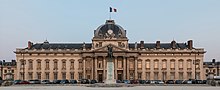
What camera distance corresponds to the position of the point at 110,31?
91.8 metres

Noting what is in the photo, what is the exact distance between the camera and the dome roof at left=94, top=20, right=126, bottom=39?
91.7 meters

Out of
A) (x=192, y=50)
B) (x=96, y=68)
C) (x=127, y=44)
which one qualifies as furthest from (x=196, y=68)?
(x=96, y=68)

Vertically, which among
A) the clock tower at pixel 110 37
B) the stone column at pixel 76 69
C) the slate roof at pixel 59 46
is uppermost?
the clock tower at pixel 110 37

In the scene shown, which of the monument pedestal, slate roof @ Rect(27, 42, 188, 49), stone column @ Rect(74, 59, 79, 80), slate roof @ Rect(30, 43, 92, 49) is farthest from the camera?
slate roof @ Rect(30, 43, 92, 49)

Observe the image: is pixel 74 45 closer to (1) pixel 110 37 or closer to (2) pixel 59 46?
(2) pixel 59 46

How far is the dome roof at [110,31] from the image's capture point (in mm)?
91688

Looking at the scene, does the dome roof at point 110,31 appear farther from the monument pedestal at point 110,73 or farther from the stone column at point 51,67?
the monument pedestal at point 110,73

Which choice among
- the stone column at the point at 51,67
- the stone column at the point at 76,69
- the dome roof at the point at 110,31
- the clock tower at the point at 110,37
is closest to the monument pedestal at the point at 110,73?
the clock tower at the point at 110,37

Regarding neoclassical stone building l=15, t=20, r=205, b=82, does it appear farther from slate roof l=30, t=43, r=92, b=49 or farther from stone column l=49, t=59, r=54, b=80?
slate roof l=30, t=43, r=92, b=49

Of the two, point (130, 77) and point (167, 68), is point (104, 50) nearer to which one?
point (130, 77)

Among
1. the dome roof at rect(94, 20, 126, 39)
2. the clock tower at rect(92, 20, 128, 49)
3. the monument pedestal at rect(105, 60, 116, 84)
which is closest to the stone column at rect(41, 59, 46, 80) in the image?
the clock tower at rect(92, 20, 128, 49)

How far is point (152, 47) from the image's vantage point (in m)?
95.4

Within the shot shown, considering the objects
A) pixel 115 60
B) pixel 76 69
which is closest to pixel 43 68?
pixel 76 69

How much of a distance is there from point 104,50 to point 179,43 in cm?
1895
